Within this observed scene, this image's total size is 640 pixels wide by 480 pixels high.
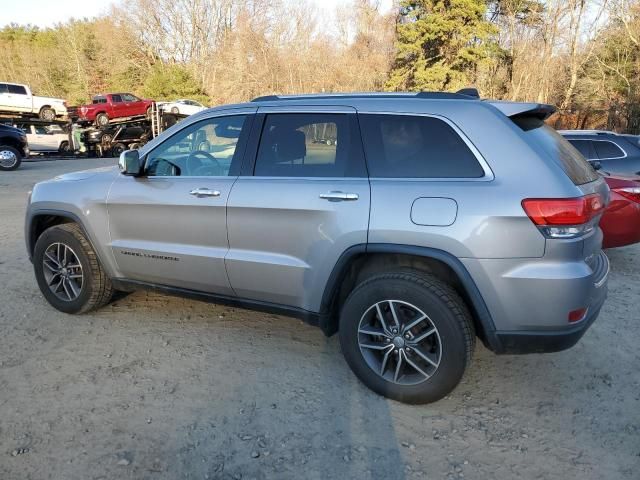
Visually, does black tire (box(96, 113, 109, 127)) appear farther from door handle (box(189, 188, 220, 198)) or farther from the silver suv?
door handle (box(189, 188, 220, 198))

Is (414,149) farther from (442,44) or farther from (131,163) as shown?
(442,44)

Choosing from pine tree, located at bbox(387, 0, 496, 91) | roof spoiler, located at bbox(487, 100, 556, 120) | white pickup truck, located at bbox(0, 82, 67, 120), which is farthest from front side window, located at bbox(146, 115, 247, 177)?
pine tree, located at bbox(387, 0, 496, 91)

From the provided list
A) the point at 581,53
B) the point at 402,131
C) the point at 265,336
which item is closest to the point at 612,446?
the point at 402,131

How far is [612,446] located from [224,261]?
2491 mm

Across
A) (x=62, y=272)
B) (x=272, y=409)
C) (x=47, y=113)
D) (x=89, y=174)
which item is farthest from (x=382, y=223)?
(x=47, y=113)

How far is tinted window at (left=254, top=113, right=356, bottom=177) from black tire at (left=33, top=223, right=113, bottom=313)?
1.72 meters

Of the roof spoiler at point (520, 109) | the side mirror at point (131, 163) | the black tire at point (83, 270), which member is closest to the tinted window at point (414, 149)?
the roof spoiler at point (520, 109)

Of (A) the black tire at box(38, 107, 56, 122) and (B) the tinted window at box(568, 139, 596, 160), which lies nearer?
(B) the tinted window at box(568, 139, 596, 160)

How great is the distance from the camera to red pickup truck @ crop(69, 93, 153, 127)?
25.8 m

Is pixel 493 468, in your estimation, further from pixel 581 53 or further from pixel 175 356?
pixel 581 53

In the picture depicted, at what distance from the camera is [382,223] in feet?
8.89

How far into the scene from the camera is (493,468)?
233cm

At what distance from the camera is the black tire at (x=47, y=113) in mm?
25667

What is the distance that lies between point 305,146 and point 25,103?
1063 inches
